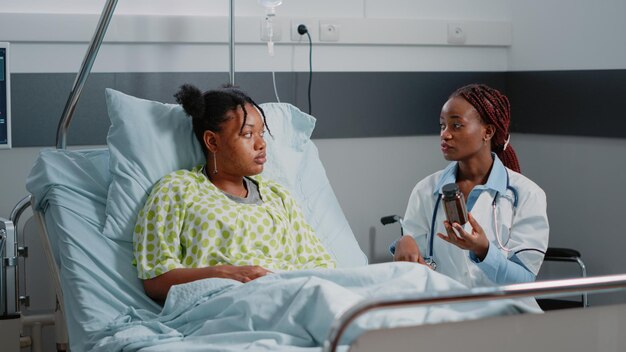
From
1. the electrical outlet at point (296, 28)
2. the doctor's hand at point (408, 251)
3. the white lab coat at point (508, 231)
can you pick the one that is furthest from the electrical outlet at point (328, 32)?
the doctor's hand at point (408, 251)

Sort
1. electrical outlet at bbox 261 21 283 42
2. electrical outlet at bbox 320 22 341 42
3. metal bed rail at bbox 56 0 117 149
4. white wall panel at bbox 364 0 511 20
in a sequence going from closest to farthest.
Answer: metal bed rail at bbox 56 0 117 149 < electrical outlet at bbox 261 21 283 42 < electrical outlet at bbox 320 22 341 42 < white wall panel at bbox 364 0 511 20

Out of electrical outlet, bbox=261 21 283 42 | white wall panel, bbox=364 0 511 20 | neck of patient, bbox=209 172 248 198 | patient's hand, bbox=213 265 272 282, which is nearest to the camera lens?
patient's hand, bbox=213 265 272 282

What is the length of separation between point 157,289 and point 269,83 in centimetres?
157

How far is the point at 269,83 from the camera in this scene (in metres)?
4.20

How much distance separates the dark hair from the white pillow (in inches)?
3.4

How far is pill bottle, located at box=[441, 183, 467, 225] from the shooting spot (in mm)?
2629

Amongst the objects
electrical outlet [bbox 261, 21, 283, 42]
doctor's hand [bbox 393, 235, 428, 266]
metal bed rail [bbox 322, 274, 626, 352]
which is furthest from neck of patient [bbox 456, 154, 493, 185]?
electrical outlet [bbox 261, 21, 283, 42]

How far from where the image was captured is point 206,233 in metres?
2.91

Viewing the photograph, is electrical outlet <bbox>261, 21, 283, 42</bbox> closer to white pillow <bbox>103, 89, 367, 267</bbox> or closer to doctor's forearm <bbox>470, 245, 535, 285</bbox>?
white pillow <bbox>103, 89, 367, 267</bbox>

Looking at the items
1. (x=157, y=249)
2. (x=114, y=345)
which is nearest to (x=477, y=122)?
(x=157, y=249)

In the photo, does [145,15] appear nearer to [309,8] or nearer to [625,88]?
[309,8]

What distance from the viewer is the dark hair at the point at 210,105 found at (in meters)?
3.10

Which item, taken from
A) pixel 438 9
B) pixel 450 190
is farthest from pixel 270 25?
pixel 450 190

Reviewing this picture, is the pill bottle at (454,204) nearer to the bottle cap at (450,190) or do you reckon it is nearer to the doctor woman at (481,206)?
the bottle cap at (450,190)
